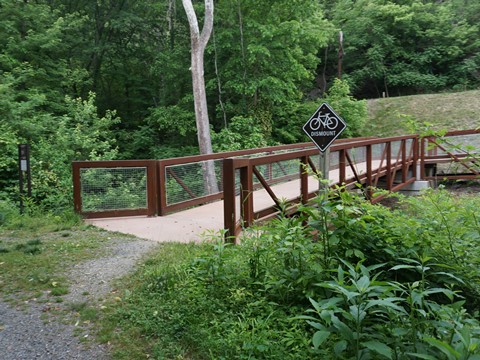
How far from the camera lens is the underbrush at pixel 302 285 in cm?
273

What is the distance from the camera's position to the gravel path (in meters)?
3.01

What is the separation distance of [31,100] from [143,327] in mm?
12366

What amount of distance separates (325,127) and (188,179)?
354cm

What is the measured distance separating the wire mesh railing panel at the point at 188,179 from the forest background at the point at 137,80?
2.47 meters

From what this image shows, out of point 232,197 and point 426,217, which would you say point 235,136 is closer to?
point 232,197

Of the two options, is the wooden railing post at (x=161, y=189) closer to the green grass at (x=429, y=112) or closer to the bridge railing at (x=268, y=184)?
the bridge railing at (x=268, y=184)

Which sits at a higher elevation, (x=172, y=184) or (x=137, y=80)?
(x=137, y=80)

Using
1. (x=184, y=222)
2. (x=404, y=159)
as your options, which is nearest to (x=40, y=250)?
(x=184, y=222)

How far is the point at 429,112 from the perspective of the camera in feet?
83.1

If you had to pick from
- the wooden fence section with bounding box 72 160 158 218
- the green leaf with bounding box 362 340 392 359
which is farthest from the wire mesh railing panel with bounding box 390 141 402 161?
the green leaf with bounding box 362 340 392 359

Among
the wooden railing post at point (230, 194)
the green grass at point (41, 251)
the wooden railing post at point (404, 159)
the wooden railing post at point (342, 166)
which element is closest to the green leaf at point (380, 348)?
the green grass at point (41, 251)

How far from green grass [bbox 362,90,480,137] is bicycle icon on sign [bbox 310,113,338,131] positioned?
19.8 metres

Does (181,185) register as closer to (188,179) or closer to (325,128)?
(188,179)

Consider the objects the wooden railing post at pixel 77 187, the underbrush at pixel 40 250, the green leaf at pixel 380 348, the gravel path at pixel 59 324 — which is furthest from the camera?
the wooden railing post at pixel 77 187
